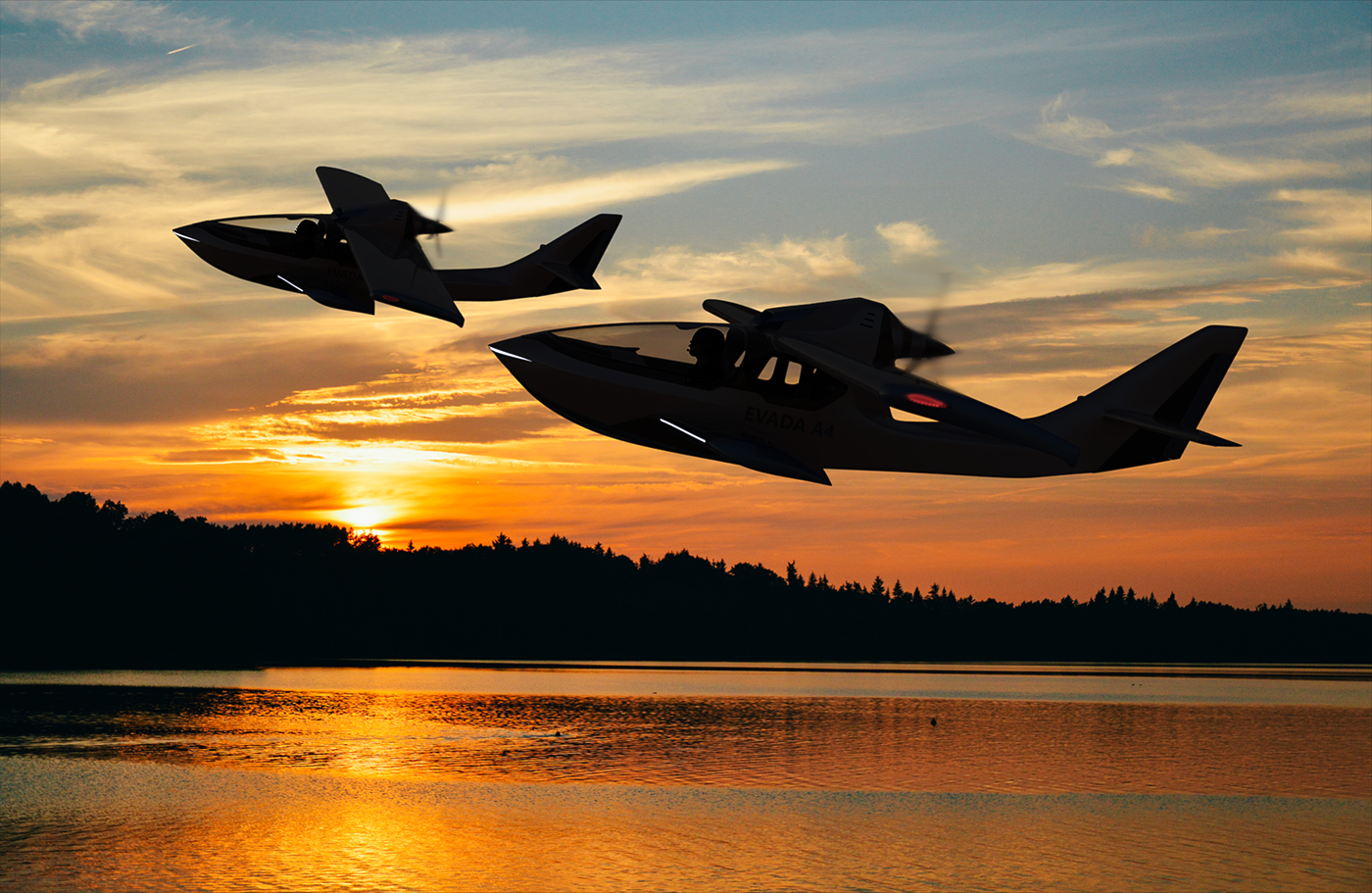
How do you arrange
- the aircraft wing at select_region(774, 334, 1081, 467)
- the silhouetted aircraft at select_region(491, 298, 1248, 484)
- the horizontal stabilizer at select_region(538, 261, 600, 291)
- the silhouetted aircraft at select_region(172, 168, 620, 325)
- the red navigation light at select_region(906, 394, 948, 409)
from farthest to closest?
the horizontal stabilizer at select_region(538, 261, 600, 291) → the silhouetted aircraft at select_region(172, 168, 620, 325) → the silhouetted aircraft at select_region(491, 298, 1248, 484) → the red navigation light at select_region(906, 394, 948, 409) → the aircraft wing at select_region(774, 334, 1081, 467)

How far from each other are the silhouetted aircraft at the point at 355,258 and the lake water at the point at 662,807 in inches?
2902

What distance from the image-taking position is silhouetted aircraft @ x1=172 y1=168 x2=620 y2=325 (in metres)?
21.6

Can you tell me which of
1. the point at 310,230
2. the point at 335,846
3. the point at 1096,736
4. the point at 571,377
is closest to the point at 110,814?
the point at 335,846

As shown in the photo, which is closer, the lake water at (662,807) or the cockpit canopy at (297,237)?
the cockpit canopy at (297,237)

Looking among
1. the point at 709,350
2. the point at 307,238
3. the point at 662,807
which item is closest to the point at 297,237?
the point at 307,238

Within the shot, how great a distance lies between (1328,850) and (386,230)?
108 meters

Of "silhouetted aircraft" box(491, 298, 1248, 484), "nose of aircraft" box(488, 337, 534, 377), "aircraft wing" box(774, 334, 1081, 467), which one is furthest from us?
"nose of aircraft" box(488, 337, 534, 377)

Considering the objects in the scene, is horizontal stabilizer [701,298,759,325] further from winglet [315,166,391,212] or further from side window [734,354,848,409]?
winglet [315,166,391,212]

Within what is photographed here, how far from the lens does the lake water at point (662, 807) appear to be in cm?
9181

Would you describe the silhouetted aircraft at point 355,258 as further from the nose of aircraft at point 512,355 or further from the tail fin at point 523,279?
the nose of aircraft at point 512,355

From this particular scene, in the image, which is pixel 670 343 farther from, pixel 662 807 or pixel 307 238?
pixel 662 807

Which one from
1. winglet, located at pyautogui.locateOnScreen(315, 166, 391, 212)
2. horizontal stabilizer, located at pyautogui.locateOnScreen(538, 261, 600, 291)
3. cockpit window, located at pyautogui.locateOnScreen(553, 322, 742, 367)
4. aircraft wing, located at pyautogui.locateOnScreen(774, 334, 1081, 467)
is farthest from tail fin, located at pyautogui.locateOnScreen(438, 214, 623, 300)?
aircraft wing, located at pyautogui.locateOnScreen(774, 334, 1081, 467)

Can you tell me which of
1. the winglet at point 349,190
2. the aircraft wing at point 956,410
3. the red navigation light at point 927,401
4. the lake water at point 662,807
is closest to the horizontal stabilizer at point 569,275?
the winglet at point 349,190

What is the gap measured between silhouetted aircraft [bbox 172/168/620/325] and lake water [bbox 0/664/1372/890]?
2902 inches
